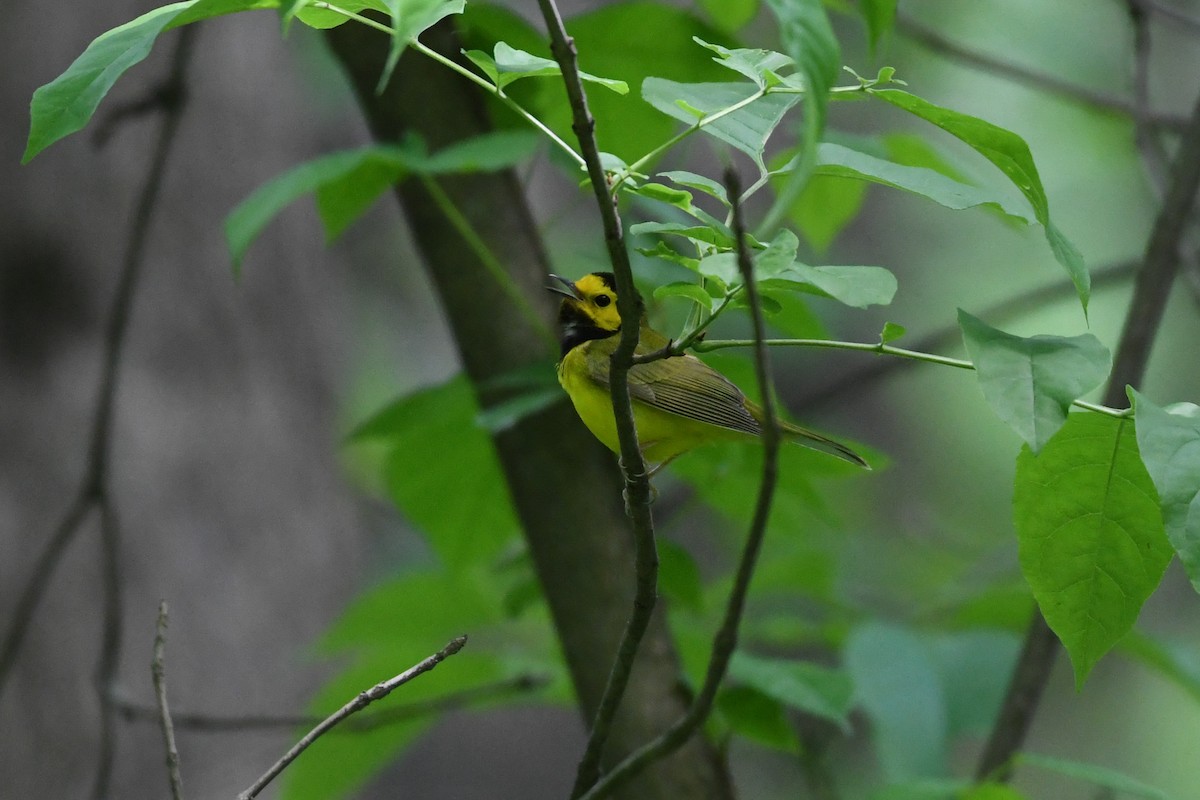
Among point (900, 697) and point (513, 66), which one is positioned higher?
point (513, 66)

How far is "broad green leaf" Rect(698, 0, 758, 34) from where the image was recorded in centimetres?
289

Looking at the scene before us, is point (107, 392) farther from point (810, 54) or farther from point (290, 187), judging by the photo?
point (810, 54)

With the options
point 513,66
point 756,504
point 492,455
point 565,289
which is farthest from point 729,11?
point 756,504

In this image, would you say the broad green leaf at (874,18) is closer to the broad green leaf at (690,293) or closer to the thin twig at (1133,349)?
the broad green leaf at (690,293)

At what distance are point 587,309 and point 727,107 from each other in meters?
1.68

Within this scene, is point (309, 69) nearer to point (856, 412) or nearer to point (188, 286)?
point (188, 286)

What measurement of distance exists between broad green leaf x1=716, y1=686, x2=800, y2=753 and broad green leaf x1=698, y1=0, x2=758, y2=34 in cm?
164

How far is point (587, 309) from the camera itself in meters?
3.06

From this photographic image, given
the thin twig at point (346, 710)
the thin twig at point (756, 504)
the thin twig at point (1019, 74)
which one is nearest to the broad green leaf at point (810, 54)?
the thin twig at point (756, 504)

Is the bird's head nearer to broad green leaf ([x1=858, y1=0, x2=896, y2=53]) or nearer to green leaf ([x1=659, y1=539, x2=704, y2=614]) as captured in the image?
green leaf ([x1=659, y1=539, x2=704, y2=614])

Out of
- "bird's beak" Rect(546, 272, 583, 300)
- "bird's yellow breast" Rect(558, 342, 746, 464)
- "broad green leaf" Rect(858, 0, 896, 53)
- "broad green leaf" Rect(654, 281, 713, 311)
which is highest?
"broad green leaf" Rect(858, 0, 896, 53)

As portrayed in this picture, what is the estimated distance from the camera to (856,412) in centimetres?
900

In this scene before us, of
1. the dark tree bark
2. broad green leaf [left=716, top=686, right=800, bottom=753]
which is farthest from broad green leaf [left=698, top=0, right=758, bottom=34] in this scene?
broad green leaf [left=716, top=686, right=800, bottom=753]

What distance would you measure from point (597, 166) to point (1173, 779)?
24.1 ft
